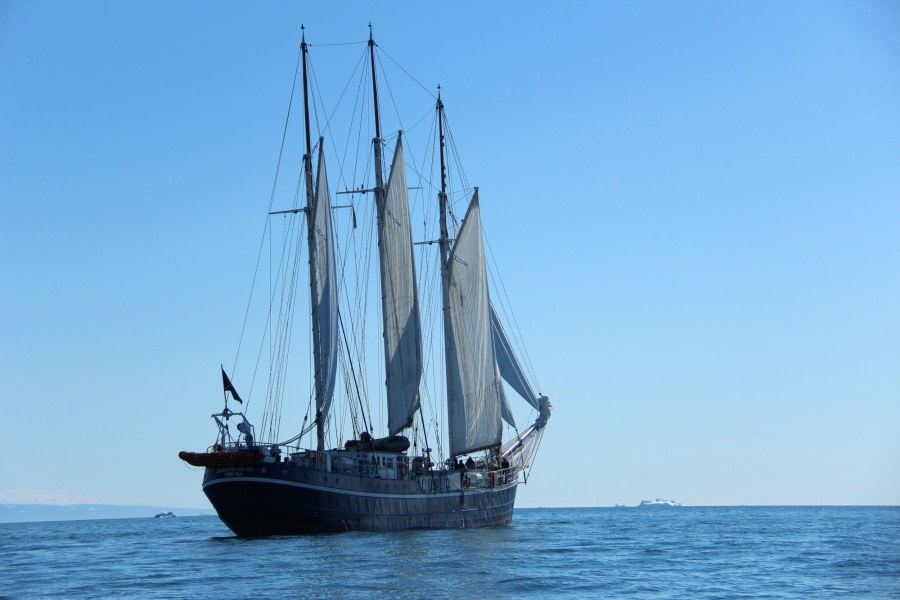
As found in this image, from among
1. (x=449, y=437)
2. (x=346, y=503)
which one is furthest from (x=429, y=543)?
(x=449, y=437)

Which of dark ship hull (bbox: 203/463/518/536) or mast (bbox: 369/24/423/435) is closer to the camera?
dark ship hull (bbox: 203/463/518/536)

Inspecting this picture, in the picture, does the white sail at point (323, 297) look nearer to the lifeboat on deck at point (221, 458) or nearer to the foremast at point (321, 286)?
the foremast at point (321, 286)

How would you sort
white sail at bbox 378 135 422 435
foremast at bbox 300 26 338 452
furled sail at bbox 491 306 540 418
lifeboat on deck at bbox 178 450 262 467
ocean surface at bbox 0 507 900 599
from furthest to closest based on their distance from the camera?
1. furled sail at bbox 491 306 540 418
2. white sail at bbox 378 135 422 435
3. foremast at bbox 300 26 338 452
4. lifeboat on deck at bbox 178 450 262 467
5. ocean surface at bbox 0 507 900 599

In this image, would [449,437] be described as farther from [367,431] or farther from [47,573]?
[47,573]

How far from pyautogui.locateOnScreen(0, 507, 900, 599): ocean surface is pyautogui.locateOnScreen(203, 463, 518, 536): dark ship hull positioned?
1.17m

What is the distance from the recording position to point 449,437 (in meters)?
85.4

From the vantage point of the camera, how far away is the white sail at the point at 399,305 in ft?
263

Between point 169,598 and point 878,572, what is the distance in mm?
33364

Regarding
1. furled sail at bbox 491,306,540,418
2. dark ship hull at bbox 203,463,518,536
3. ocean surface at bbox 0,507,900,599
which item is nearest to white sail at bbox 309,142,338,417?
dark ship hull at bbox 203,463,518,536

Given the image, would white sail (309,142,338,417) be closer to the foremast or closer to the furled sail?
the foremast

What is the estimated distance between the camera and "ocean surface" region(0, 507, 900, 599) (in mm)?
46312

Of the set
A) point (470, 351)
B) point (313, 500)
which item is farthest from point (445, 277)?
point (313, 500)

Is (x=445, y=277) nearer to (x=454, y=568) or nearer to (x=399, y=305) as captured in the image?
(x=399, y=305)

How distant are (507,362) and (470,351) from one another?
21.7 feet
